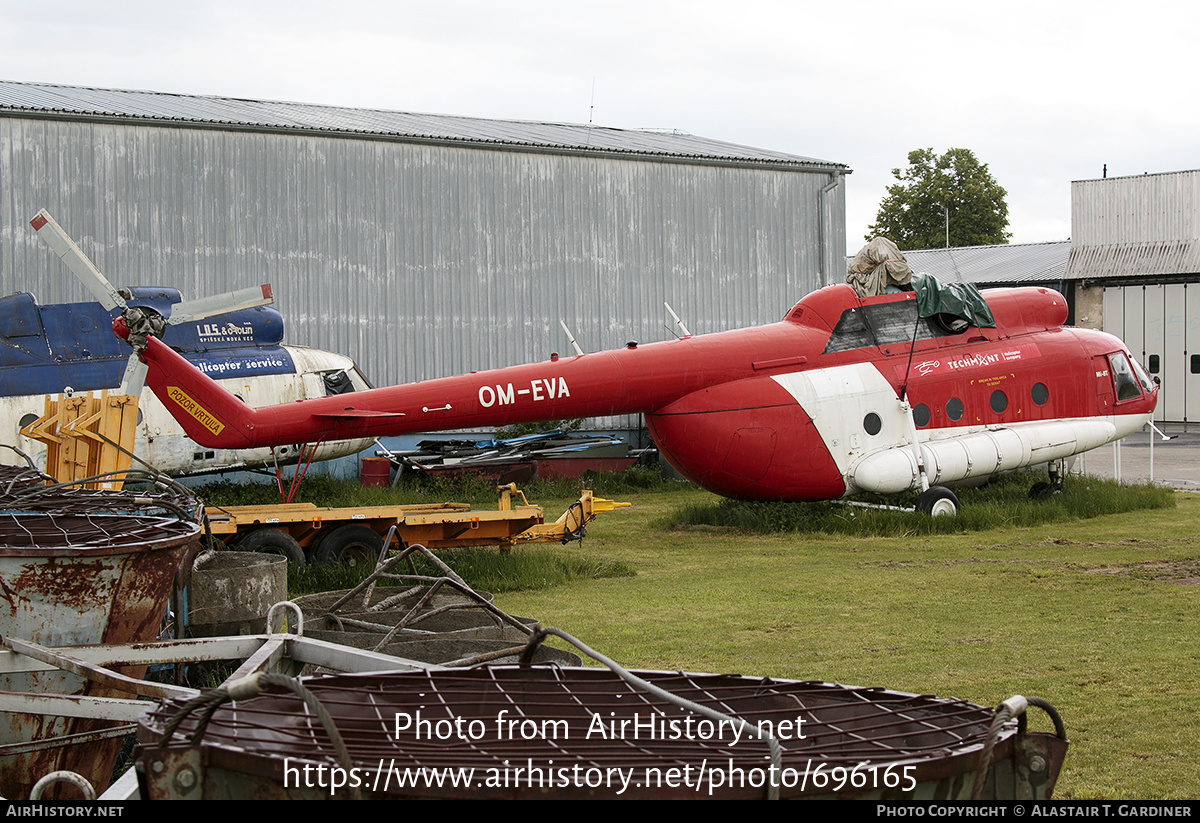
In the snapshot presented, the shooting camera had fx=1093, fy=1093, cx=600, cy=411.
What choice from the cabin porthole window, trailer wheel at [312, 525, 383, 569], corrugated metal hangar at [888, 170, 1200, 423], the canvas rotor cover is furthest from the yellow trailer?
corrugated metal hangar at [888, 170, 1200, 423]

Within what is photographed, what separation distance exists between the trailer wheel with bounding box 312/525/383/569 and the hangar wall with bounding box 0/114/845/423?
36.5 feet

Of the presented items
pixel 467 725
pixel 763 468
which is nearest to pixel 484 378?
pixel 763 468

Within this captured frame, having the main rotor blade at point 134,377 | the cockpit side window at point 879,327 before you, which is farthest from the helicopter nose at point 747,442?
the main rotor blade at point 134,377

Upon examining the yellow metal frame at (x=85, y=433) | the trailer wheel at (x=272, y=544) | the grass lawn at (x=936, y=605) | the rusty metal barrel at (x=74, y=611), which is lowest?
→ the grass lawn at (x=936, y=605)

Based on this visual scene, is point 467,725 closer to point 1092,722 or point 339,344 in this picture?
point 1092,722

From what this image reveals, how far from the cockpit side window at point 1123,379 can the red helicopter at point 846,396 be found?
0.08ft

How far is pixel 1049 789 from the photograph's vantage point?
279 centimetres

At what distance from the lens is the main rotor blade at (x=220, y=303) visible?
10586 mm

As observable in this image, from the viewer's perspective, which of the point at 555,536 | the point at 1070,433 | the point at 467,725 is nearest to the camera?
the point at 467,725

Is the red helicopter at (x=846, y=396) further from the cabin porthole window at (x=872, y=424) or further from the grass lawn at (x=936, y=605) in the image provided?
the grass lawn at (x=936, y=605)

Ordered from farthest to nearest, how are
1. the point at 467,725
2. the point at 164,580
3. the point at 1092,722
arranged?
the point at 1092,722, the point at 164,580, the point at 467,725

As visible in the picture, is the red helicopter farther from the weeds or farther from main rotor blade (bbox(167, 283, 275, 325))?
the weeds

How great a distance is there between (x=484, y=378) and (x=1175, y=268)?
95.2 ft

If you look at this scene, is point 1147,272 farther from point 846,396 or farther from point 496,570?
point 496,570
